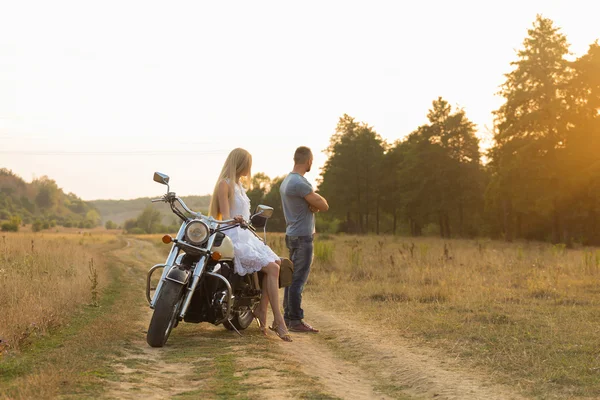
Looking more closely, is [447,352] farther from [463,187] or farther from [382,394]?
[463,187]

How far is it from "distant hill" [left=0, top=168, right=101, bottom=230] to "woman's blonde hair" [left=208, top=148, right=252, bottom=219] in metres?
66.4

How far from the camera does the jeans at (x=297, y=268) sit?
28.7 feet

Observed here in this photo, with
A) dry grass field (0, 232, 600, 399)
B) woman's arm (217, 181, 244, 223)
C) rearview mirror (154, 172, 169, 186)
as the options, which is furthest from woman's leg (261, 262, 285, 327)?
rearview mirror (154, 172, 169, 186)

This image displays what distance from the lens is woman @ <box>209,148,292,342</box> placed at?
25.2ft

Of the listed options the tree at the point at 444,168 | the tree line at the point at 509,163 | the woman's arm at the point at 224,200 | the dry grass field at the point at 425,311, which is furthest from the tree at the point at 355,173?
the woman's arm at the point at 224,200

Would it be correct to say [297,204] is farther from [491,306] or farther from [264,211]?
[491,306]

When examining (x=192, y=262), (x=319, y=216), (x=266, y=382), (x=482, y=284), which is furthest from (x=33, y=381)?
(x=319, y=216)

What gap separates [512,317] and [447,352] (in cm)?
243

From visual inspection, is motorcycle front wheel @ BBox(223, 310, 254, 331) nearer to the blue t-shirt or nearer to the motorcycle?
the motorcycle

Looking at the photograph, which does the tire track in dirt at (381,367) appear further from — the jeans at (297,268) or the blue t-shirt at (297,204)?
the blue t-shirt at (297,204)

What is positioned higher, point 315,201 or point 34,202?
point 34,202

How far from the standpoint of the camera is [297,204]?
8.66 m

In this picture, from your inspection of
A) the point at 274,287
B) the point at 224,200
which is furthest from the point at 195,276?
the point at 274,287

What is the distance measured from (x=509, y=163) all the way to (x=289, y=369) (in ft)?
114
